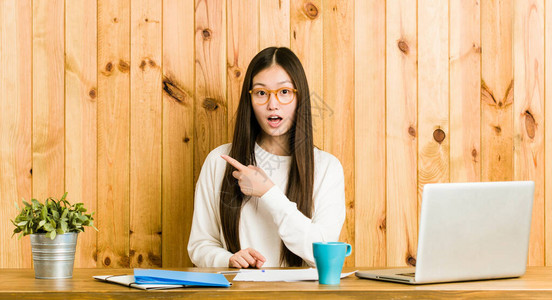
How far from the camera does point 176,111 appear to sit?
7.28 ft

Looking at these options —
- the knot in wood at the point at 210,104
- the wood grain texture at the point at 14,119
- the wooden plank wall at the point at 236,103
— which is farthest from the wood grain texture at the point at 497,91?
the wood grain texture at the point at 14,119

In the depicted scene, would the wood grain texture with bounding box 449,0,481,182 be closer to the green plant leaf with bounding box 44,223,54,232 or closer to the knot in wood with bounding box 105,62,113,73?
the knot in wood with bounding box 105,62,113,73

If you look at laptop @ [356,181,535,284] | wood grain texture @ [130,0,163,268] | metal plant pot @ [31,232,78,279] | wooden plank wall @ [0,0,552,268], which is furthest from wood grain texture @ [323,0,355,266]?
metal plant pot @ [31,232,78,279]

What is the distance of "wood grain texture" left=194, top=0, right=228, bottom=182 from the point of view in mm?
2219

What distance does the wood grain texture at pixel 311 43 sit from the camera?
2227 millimetres

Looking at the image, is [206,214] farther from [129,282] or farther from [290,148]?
[129,282]

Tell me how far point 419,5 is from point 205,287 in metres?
1.58

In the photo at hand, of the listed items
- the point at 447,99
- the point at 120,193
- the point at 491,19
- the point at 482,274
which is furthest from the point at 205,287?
the point at 491,19

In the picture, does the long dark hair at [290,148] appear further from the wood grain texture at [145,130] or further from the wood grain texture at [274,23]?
the wood grain texture at [145,130]

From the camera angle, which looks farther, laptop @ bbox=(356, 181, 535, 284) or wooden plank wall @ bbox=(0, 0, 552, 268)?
wooden plank wall @ bbox=(0, 0, 552, 268)

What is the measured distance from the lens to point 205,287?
120 cm

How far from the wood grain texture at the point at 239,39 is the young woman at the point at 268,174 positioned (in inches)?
8.1

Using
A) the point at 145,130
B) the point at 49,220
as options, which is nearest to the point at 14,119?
the point at 145,130

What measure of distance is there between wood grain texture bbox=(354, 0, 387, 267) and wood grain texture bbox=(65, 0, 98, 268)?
1072 mm
